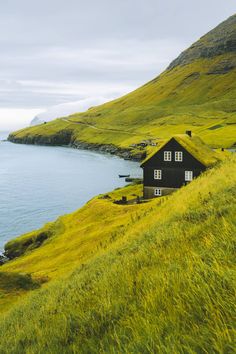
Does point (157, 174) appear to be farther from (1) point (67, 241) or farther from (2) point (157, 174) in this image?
(1) point (67, 241)

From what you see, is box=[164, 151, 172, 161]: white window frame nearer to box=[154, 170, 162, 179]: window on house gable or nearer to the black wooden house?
the black wooden house

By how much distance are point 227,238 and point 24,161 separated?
173m

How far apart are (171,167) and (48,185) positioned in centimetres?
5764

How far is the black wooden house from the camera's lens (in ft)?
203

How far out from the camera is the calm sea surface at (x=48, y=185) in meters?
77.3

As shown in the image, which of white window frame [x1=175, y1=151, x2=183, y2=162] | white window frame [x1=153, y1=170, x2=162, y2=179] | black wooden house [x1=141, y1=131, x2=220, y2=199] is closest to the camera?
black wooden house [x1=141, y1=131, x2=220, y2=199]

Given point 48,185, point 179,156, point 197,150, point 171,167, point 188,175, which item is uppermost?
point 197,150

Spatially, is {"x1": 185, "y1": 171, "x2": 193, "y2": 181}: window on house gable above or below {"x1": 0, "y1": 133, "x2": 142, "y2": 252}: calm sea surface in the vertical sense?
above

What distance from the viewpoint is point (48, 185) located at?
112438 mm

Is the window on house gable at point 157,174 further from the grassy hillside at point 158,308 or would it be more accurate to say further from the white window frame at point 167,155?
the grassy hillside at point 158,308

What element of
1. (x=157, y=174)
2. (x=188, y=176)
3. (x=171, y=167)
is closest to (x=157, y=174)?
(x=157, y=174)

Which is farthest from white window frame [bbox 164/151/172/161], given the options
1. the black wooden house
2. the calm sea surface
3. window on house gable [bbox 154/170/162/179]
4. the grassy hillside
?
the grassy hillside

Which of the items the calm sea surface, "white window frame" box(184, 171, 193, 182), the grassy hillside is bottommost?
the calm sea surface

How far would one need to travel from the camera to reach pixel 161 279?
244 inches
